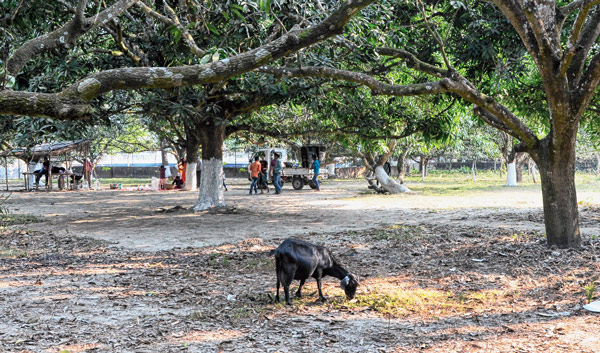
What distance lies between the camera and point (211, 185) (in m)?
15.7

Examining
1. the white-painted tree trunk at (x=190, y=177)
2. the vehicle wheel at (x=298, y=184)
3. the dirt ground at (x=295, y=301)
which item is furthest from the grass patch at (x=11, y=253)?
the vehicle wheel at (x=298, y=184)

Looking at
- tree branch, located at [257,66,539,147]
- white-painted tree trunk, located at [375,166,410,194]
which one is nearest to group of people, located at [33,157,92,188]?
white-painted tree trunk, located at [375,166,410,194]

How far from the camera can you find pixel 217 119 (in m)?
14.6

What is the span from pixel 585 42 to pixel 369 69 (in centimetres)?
576

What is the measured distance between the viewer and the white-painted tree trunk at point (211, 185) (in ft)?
51.2

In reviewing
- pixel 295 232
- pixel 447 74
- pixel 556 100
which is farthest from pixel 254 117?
pixel 556 100

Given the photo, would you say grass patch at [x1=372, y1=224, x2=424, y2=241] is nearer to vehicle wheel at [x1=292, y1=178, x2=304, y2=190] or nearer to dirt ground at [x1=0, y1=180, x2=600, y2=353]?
dirt ground at [x1=0, y1=180, x2=600, y2=353]

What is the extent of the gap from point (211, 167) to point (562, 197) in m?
10.2

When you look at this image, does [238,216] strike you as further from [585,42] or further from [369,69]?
[585,42]

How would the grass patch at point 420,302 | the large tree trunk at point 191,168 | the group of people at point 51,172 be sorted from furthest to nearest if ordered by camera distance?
1. the group of people at point 51,172
2. the large tree trunk at point 191,168
3. the grass patch at point 420,302

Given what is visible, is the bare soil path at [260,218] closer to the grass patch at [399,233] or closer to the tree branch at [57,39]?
the grass patch at [399,233]

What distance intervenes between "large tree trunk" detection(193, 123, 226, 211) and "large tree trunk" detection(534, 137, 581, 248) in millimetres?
9894

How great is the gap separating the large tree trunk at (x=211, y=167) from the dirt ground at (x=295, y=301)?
3.70 m

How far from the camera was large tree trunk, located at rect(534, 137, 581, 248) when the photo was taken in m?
7.87
